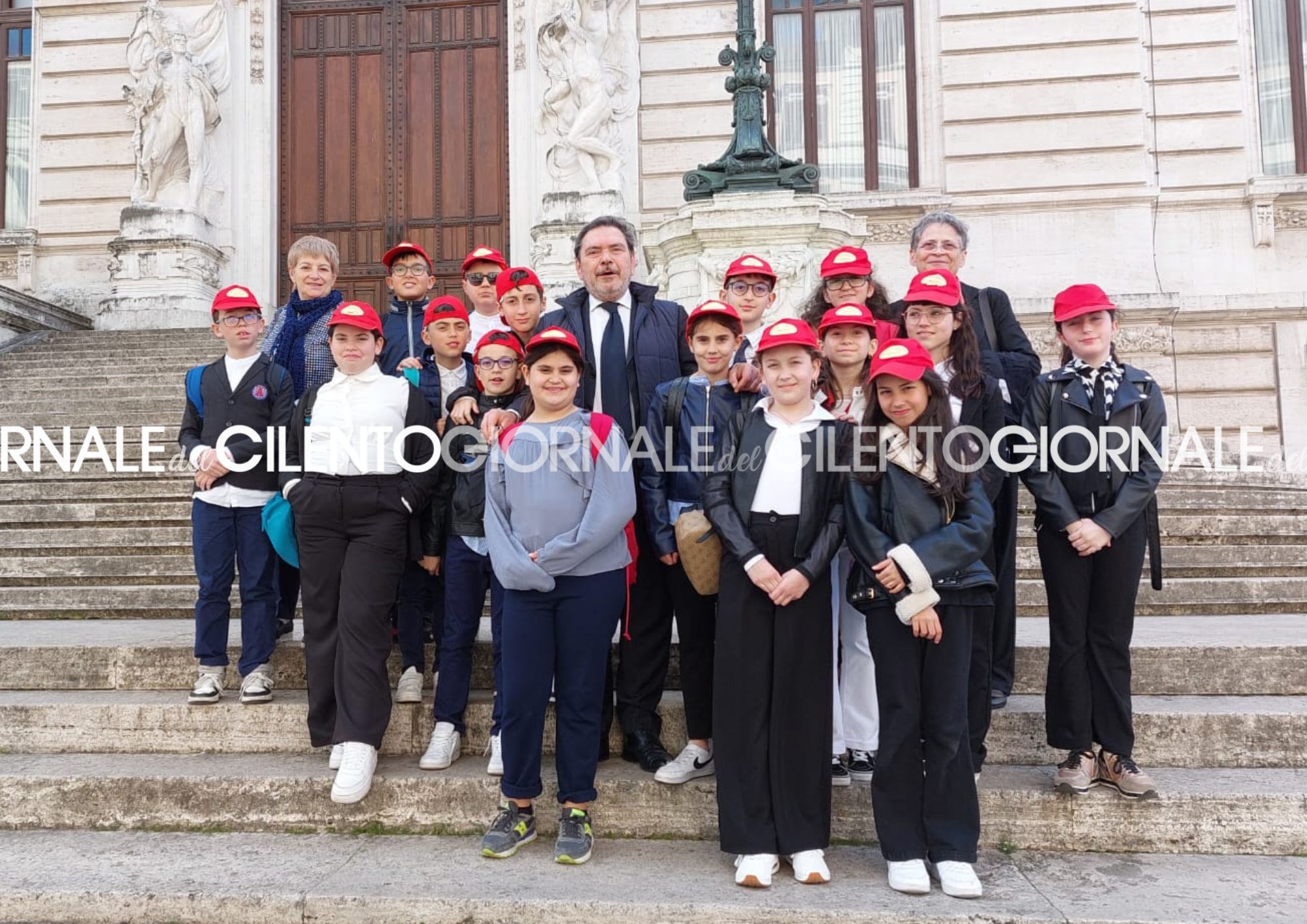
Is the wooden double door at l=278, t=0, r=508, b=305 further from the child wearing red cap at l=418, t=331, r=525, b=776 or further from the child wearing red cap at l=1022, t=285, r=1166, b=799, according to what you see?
the child wearing red cap at l=1022, t=285, r=1166, b=799

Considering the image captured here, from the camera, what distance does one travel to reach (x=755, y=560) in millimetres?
3373

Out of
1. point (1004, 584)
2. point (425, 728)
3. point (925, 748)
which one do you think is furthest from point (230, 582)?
point (1004, 584)

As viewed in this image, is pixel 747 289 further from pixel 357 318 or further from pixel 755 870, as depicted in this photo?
pixel 755 870

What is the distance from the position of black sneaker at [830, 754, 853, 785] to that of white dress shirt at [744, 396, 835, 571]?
39.7 inches

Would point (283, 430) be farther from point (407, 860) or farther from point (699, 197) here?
point (699, 197)

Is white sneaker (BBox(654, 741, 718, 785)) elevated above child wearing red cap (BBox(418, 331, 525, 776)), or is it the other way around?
child wearing red cap (BBox(418, 331, 525, 776))

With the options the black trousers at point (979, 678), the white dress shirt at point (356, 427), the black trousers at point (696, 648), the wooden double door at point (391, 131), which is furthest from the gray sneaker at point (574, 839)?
the wooden double door at point (391, 131)

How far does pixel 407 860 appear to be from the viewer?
3.51 m

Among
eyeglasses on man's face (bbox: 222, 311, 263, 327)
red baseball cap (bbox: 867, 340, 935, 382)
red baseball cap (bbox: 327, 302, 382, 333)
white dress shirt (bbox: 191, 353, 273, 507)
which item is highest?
eyeglasses on man's face (bbox: 222, 311, 263, 327)

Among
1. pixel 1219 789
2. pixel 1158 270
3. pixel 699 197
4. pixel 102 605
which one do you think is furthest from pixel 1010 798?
pixel 1158 270

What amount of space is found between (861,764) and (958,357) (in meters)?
1.66

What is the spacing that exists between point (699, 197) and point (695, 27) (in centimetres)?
639

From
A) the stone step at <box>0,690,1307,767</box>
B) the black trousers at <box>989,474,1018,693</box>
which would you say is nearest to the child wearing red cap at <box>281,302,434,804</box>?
the stone step at <box>0,690,1307,767</box>

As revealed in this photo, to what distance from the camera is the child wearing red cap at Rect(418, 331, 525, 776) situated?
13.2ft
